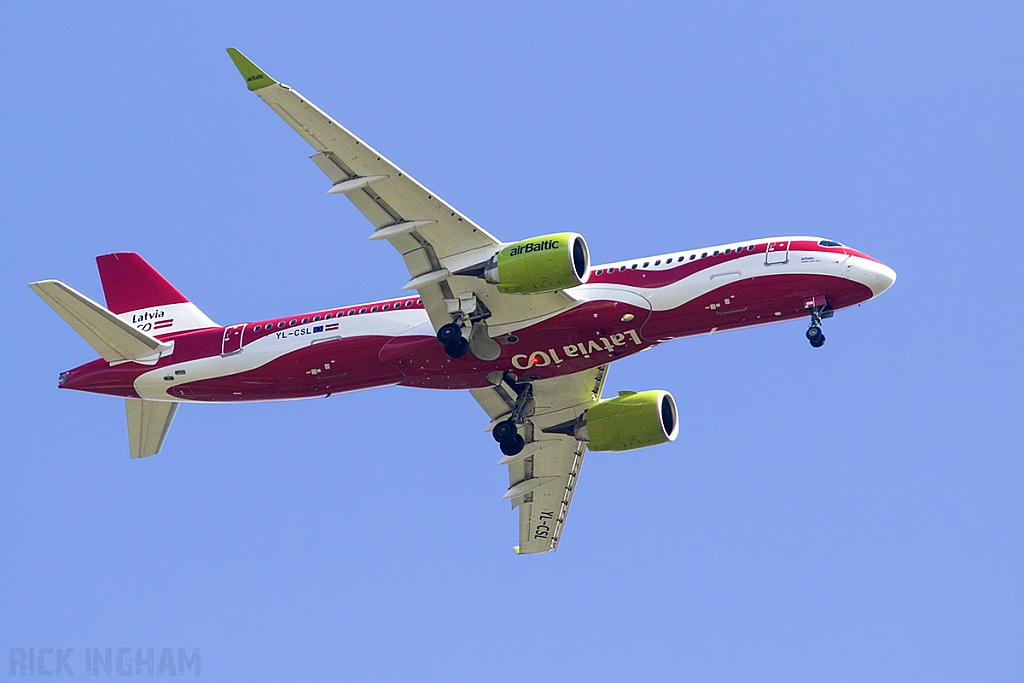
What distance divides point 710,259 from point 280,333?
52.0 feet

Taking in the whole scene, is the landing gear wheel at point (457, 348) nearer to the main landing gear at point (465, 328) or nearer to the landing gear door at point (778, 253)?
the main landing gear at point (465, 328)

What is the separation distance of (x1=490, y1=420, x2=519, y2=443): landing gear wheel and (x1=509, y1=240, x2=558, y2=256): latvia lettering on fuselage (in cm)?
925

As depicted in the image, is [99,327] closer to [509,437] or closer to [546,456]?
[509,437]

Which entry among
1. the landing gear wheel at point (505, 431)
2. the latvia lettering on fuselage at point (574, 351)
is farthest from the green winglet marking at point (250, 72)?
the landing gear wheel at point (505, 431)

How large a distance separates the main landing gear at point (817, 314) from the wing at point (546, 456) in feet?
33.3

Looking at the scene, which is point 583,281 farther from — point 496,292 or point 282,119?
point 282,119

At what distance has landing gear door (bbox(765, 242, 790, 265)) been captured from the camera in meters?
44.3

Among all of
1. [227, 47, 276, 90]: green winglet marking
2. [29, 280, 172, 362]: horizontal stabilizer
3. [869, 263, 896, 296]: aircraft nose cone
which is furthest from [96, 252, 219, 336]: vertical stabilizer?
[869, 263, 896, 296]: aircraft nose cone

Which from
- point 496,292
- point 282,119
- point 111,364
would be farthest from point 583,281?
point 111,364

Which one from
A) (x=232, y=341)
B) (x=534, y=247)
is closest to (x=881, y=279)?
(x=534, y=247)

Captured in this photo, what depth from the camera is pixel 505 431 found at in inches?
2004

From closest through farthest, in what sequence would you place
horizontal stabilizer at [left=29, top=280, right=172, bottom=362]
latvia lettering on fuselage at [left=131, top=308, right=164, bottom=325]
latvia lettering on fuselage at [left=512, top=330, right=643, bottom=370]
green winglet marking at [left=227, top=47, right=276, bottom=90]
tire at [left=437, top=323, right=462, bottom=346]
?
green winglet marking at [left=227, top=47, right=276, bottom=90], tire at [left=437, top=323, right=462, bottom=346], latvia lettering on fuselage at [left=512, top=330, right=643, bottom=370], horizontal stabilizer at [left=29, top=280, right=172, bottom=362], latvia lettering on fuselage at [left=131, top=308, right=164, bottom=325]

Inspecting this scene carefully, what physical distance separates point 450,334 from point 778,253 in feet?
36.9

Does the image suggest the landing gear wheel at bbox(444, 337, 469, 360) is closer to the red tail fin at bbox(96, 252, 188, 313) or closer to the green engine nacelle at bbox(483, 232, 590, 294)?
the green engine nacelle at bbox(483, 232, 590, 294)
